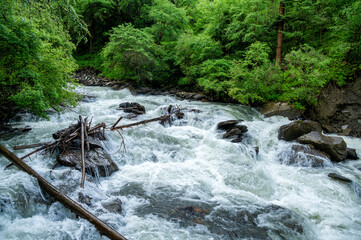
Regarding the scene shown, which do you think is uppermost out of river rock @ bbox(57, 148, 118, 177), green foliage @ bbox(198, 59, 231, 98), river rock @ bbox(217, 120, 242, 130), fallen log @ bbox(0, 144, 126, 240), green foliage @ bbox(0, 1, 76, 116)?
green foliage @ bbox(0, 1, 76, 116)

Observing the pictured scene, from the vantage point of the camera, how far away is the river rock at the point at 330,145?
7863 millimetres

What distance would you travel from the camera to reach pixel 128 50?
18359mm

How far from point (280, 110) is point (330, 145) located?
4.83m

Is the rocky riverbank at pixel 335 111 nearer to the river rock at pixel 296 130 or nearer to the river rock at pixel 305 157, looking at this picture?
the river rock at pixel 296 130

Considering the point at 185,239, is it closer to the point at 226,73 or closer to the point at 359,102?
the point at 359,102

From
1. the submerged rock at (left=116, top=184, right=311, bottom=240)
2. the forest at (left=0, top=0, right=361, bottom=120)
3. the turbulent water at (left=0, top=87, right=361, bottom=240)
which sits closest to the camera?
the turbulent water at (left=0, top=87, right=361, bottom=240)

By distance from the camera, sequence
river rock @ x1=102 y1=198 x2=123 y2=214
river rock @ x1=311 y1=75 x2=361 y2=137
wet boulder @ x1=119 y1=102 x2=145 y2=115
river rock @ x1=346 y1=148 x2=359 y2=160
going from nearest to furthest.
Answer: river rock @ x1=102 y1=198 x2=123 y2=214, river rock @ x1=346 y1=148 x2=359 y2=160, river rock @ x1=311 y1=75 x2=361 y2=137, wet boulder @ x1=119 y1=102 x2=145 y2=115

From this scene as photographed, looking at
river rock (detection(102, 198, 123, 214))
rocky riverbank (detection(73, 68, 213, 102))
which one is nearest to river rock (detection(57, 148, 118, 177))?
river rock (detection(102, 198, 123, 214))

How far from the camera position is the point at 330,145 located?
26.1ft

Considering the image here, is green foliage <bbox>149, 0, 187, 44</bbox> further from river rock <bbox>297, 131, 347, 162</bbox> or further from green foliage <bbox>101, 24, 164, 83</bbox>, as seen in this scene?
river rock <bbox>297, 131, 347, 162</bbox>

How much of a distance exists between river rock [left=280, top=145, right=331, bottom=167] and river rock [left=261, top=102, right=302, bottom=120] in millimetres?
4300

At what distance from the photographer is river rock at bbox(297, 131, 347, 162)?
786cm

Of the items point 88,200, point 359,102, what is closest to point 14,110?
point 88,200

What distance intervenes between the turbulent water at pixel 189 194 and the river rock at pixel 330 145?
34 cm
